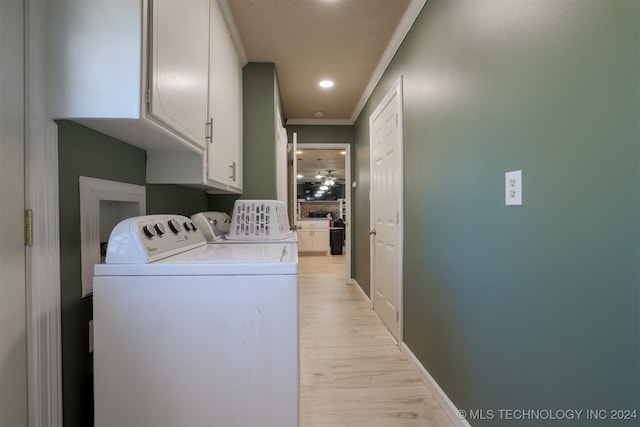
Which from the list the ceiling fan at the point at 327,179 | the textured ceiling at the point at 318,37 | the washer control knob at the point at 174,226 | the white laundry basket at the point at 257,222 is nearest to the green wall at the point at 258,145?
the textured ceiling at the point at 318,37

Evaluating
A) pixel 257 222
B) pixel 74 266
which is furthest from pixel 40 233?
pixel 257 222

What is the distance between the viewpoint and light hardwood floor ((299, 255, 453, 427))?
158 cm

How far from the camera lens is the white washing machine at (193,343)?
0.91 metres

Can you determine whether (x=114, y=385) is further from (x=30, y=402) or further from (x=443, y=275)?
(x=443, y=275)

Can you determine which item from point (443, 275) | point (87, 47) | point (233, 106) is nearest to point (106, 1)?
point (87, 47)

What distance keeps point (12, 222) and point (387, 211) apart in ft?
7.69

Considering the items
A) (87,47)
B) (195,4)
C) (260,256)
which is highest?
(195,4)

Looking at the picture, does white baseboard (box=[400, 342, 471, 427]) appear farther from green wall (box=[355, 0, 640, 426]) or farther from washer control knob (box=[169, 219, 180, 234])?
washer control knob (box=[169, 219, 180, 234])

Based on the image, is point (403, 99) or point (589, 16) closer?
point (589, 16)

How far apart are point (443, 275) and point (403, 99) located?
1329 mm

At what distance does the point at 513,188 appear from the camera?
109 centimetres

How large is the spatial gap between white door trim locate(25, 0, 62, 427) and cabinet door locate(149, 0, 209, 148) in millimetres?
284

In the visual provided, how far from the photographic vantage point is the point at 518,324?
1.09 metres

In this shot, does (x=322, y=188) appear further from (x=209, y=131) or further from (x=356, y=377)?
(x=209, y=131)
